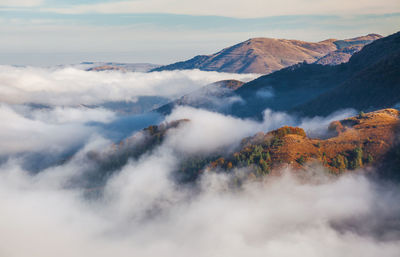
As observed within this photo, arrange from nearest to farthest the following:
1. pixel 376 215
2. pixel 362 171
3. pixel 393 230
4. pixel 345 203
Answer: pixel 393 230, pixel 376 215, pixel 345 203, pixel 362 171

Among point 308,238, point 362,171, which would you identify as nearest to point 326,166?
point 362,171

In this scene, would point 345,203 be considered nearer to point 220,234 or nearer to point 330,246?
point 330,246

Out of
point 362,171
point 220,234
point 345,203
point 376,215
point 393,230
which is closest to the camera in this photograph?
point 393,230

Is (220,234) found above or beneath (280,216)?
beneath

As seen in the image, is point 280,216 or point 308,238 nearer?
point 308,238

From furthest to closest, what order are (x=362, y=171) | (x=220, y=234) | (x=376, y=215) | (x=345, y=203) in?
(x=220, y=234) → (x=362, y=171) → (x=345, y=203) → (x=376, y=215)

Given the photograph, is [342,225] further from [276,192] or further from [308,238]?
[276,192]

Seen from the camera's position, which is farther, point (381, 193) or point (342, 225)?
point (381, 193)

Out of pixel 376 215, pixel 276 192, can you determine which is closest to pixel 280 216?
pixel 276 192

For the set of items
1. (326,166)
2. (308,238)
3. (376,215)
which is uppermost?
(326,166)
